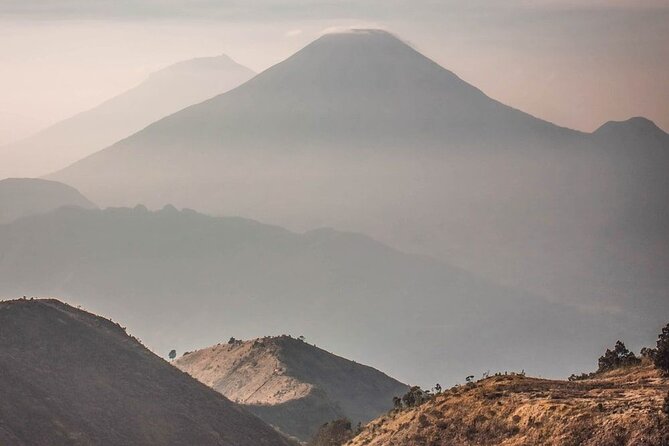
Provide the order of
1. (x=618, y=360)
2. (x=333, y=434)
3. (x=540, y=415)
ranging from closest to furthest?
1. (x=540, y=415)
2. (x=618, y=360)
3. (x=333, y=434)

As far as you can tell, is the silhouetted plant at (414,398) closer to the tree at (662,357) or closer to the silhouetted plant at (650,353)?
the silhouetted plant at (650,353)

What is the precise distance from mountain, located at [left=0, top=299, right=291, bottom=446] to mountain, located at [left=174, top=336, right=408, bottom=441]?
32641 millimetres

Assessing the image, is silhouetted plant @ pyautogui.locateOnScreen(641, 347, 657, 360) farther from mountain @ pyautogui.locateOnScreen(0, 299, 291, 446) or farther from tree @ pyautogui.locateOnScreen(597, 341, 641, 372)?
mountain @ pyautogui.locateOnScreen(0, 299, 291, 446)

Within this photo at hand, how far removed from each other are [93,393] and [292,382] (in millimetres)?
61941

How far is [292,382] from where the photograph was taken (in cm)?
15950

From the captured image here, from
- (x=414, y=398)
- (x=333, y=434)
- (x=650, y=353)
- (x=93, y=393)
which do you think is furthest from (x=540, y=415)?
(x=93, y=393)

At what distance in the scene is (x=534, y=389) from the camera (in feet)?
250

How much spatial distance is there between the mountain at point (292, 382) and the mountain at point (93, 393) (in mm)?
32641

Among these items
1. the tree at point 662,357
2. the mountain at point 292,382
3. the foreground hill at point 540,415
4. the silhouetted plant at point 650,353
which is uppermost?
the mountain at point 292,382

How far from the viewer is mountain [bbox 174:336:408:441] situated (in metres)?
147

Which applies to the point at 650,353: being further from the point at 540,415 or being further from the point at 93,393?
the point at 93,393

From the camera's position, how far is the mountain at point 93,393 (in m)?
90.6

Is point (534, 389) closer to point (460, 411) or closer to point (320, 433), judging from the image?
point (460, 411)

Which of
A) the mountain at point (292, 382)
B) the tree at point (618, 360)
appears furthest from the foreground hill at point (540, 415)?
the mountain at point (292, 382)
